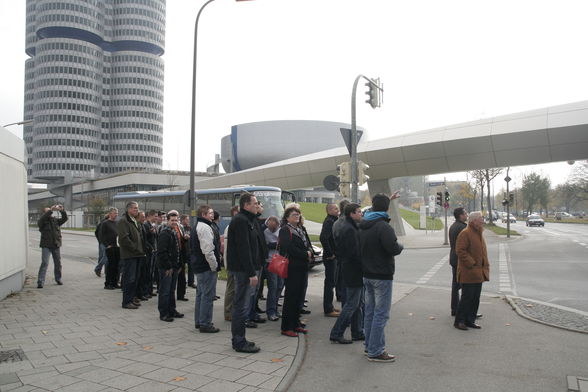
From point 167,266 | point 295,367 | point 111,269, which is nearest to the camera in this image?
point 295,367

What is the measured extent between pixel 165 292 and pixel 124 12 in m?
147

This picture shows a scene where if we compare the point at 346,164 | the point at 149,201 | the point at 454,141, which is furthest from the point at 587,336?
the point at 149,201

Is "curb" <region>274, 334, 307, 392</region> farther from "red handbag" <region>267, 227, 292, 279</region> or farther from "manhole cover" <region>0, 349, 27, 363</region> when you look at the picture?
"manhole cover" <region>0, 349, 27, 363</region>

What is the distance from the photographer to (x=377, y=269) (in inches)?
212

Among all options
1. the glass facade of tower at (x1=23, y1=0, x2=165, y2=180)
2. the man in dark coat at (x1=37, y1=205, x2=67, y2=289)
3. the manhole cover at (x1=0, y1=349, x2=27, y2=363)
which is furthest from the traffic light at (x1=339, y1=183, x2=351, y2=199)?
the glass facade of tower at (x1=23, y1=0, x2=165, y2=180)

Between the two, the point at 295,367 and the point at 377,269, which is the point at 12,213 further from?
the point at 377,269

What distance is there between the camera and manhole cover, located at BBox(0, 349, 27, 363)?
16.8 feet

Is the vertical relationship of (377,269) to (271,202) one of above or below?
below

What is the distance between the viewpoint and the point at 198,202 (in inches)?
971

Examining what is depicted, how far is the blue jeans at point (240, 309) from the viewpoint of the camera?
5535 mm

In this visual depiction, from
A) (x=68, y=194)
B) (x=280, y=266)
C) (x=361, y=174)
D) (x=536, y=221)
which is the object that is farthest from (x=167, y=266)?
(x=68, y=194)

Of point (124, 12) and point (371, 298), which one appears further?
point (124, 12)

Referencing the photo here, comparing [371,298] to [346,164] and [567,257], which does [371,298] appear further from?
[567,257]

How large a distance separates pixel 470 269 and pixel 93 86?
138 m
